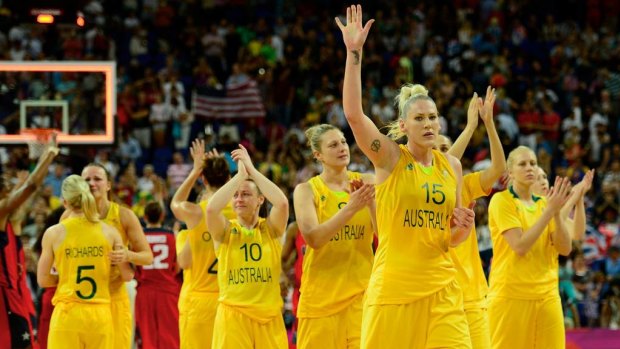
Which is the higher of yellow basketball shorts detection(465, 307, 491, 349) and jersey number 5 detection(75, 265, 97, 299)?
jersey number 5 detection(75, 265, 97, 299)

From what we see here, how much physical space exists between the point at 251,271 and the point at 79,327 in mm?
1757

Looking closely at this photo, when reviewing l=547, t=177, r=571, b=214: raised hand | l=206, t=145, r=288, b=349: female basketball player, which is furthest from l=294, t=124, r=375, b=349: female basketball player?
l=547, t=177, r=571, b=214: raised hand

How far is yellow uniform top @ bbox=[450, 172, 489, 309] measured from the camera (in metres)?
8.30

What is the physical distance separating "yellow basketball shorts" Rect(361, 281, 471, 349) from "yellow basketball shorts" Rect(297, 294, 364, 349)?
1311mm

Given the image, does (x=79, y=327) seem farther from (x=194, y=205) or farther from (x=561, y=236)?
(x=561, y=236)

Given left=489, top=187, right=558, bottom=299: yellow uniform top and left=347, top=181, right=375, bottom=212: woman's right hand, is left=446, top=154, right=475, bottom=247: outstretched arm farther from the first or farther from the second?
left=489, top=187, right=558, bottom=299: yellow uniform top

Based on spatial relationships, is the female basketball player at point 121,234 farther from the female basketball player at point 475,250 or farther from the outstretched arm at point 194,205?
the female basketball player at point 475,250

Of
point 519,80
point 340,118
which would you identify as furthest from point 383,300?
point 519,80

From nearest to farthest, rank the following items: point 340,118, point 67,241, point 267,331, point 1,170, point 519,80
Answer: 1. point 267,331
2. point 67,241
3. point 1,170
4. point 340,118
5. point 519,80

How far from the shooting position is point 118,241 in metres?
9.23

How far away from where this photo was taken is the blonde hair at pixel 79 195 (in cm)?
888

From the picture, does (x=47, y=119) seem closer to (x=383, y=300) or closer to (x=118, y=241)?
(x=118, y=241)

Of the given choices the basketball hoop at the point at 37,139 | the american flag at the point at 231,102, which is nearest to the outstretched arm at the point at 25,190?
the basketball hoop at the point at 37,139

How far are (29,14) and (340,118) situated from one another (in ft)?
28.1
